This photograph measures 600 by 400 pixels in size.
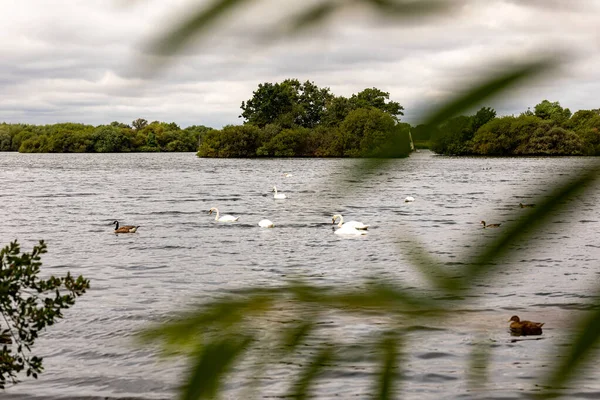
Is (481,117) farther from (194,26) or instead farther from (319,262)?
(319,262)

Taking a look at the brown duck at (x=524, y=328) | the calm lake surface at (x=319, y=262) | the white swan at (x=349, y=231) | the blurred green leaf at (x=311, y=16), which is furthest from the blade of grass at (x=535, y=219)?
the white swan at (x=349, y=231)

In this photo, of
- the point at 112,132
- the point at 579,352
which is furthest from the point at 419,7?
the point at 112,132

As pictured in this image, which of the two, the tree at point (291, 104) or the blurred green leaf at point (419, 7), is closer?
the blurred green leaf at point (419, 7)

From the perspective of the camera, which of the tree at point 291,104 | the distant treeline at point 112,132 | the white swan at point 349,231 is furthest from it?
the white swan at point 349,231

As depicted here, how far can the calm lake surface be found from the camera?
1.75ft

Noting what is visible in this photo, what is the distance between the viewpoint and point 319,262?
Answer: 12.2m

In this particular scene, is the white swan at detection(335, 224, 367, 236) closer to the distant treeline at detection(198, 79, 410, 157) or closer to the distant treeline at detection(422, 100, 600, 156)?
the distant treeline at detection(198, 79, 410, 157)

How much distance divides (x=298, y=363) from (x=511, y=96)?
0.29 metres

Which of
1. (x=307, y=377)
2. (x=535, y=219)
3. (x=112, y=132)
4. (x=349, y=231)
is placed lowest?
(x=349, y=231)

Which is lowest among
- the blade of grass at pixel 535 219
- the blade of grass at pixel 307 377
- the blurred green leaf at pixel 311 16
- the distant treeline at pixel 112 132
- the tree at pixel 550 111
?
the blade of grass at pixel 307 377

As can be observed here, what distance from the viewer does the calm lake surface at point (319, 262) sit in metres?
0.53

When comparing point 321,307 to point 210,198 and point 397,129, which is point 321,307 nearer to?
point 397,129

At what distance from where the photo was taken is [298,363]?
0.61 m

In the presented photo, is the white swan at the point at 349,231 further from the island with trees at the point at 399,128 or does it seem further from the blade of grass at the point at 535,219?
the blade of grass at the point at 535,219
